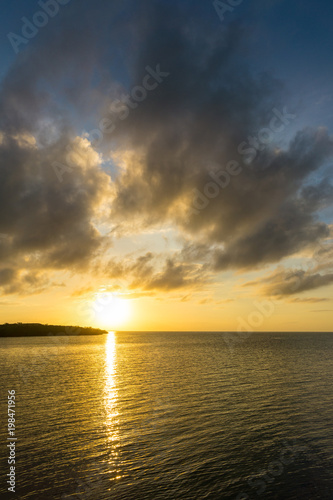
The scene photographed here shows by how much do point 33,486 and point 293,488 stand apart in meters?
20.2

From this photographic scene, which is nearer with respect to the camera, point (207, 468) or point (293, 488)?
point (293, 488)

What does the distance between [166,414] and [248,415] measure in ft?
36.4

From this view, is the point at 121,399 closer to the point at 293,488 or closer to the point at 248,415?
the point at 248,415

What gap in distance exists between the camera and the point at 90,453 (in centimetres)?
2959

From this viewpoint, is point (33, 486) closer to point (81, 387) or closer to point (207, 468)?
point (207, 468)

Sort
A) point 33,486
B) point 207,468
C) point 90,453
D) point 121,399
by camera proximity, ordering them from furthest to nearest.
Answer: point 121,399 < point 90,453 < point 207,468 < point 33,486

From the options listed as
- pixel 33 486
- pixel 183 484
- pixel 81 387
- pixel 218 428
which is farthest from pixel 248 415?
pixel 81 387

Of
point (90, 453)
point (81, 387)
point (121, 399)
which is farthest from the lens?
point (81, 387)

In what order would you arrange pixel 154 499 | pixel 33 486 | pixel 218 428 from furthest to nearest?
pixel 218 428 < pixel 33 486 < pixel 154 499

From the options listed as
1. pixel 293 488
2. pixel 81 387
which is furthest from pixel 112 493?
pixel 81 387

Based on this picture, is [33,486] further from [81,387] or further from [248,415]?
[81,387]

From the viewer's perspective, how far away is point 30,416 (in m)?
40.3

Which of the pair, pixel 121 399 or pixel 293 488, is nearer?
pixel 293 488

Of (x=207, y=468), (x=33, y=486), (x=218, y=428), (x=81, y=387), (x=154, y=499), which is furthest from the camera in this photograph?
(x=81, y=387)
